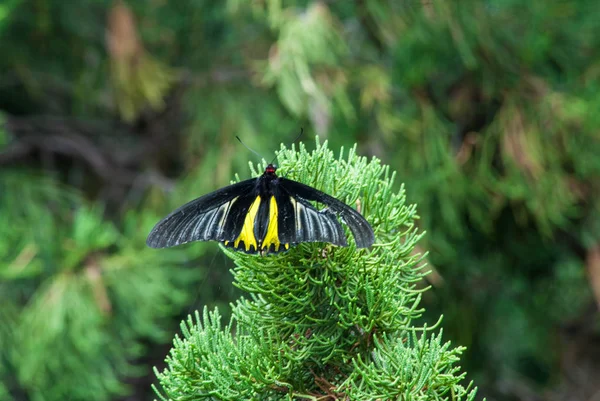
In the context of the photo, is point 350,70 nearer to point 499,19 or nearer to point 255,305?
point 499,19

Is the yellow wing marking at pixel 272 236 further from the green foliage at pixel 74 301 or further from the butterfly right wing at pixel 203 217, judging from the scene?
the green foliage at pixel 74 301

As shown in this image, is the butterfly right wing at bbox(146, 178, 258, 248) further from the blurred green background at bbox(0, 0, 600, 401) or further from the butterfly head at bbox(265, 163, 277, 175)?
the blurred green background at bbox(0, 0, 600, 401)

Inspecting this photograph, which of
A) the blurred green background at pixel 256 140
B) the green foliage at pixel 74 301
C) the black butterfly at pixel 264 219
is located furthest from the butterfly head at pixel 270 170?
the green foliage at pixel 74 301

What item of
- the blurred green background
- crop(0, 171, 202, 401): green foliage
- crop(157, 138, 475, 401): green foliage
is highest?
the blurred green background

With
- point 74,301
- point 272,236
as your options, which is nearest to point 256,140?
point 74,301

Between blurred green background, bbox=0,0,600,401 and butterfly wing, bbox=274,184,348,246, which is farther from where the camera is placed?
blurred green background, bbox=0,0,600,401

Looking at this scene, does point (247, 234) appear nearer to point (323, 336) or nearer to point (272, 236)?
point (272, 236)

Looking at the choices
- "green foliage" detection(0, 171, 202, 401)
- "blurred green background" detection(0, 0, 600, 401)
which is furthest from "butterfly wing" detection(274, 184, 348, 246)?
"green foliage" detection(0, 171, 202, 401)
